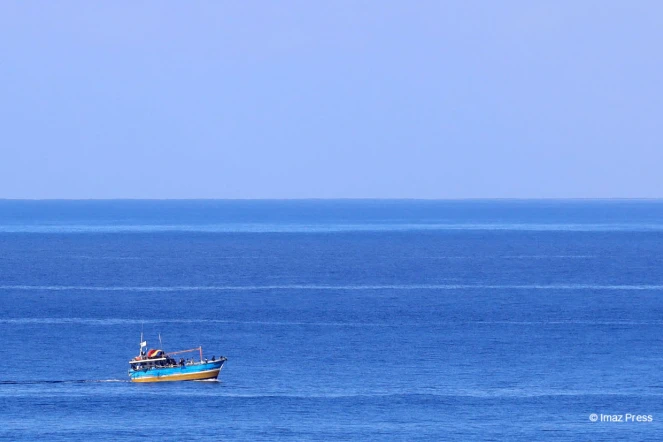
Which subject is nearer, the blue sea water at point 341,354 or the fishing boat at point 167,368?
the blue sea water at point 341,354

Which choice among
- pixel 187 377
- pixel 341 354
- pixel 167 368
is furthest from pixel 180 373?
pixel 341 354

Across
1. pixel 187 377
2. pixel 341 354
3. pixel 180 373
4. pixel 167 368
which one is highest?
pixel 341 354

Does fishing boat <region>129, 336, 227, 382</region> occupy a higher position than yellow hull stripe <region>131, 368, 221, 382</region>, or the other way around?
fishing boat <region>129, 336, 227, 382</region>

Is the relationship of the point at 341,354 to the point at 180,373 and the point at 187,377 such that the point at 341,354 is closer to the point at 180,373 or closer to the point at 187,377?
the point at 187,377

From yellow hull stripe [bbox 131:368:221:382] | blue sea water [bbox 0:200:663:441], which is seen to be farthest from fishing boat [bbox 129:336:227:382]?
blue sea water [bbox 0:200:663:441]

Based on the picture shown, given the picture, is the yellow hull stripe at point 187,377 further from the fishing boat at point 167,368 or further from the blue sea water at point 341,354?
the blue sea water at point 341,354

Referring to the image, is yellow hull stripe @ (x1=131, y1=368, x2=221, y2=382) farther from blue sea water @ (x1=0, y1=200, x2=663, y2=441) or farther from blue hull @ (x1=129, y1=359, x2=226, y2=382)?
blue sea water @ (x1=0, y1=200, x2=663, y2=441)

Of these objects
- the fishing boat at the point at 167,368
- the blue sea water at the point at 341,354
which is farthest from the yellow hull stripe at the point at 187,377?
the blue sea water at the point at 341,354

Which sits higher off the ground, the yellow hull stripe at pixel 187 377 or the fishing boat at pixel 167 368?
the fishing boat at pixel 167 368

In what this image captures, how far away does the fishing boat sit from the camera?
79438mm

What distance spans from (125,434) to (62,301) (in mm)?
60169

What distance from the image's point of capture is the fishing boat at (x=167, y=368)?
261 ft

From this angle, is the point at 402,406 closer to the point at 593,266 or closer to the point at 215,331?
the point at 215,331

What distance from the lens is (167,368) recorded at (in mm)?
81000
